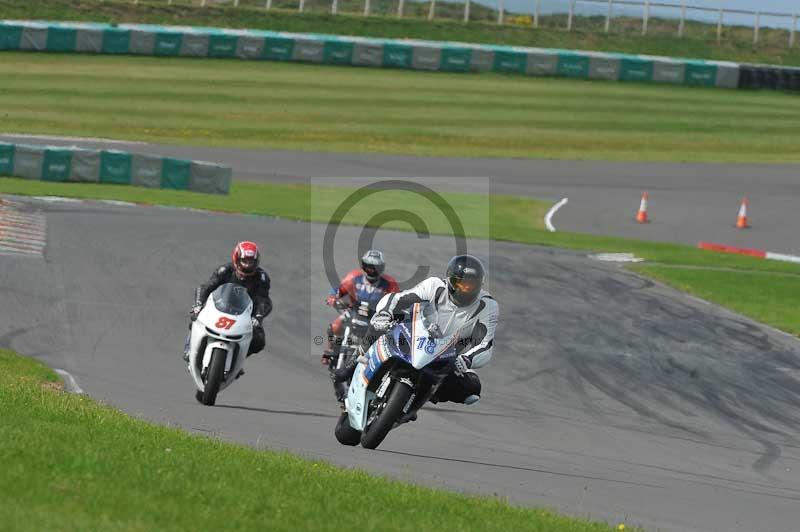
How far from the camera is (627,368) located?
17.7 metres

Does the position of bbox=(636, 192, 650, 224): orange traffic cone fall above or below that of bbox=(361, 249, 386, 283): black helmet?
below

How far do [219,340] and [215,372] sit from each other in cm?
34

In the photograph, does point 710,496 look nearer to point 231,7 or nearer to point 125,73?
point 125,73

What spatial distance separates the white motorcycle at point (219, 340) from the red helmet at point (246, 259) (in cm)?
55

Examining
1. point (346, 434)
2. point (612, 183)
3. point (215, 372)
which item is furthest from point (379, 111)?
point (346, 434)

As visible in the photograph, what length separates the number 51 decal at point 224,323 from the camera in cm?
1360

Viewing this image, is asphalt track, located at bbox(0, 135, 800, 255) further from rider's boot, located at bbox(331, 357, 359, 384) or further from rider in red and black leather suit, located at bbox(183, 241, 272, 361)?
rider's boot, located at bbox(331, 357, 359, 384)

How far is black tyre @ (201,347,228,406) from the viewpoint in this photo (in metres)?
13.5

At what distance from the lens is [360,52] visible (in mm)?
53938

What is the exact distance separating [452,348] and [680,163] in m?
36.0

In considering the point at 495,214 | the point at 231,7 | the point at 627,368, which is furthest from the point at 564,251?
the point at 231,7

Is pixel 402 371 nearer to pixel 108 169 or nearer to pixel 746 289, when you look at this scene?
pixel 746 289

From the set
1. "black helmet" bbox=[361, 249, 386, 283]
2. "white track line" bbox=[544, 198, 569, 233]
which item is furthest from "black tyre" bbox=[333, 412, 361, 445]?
"white track line" bbox=[544, 198, 569, 233]

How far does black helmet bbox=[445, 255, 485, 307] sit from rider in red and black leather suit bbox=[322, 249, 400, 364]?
3.86m
